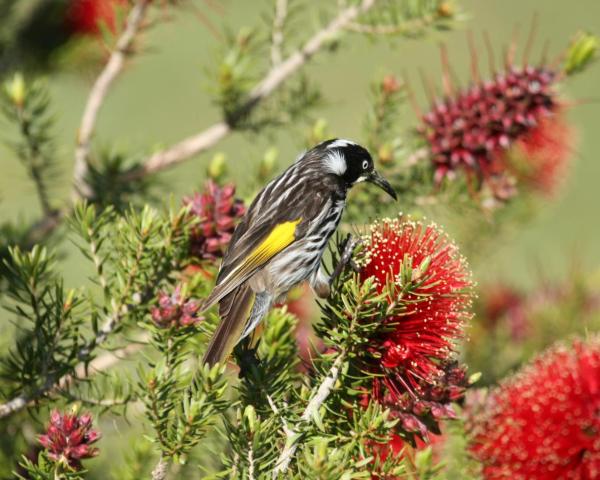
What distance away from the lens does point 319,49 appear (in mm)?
2637

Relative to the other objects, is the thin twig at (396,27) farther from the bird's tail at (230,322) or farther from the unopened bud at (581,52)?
the bird's tail at (230,322)

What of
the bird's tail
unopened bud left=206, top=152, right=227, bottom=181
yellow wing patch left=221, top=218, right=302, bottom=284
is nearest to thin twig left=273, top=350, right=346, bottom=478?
the bird's tail

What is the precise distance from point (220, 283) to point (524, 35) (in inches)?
598

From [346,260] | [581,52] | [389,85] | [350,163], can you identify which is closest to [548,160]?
[581,52]

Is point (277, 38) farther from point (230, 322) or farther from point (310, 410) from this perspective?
point (310, 410)

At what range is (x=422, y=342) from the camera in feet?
5.74

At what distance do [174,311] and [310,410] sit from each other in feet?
1.20

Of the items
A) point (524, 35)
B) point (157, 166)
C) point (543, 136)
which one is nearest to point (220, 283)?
point (157, 166)

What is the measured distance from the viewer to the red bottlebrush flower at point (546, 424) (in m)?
1.86

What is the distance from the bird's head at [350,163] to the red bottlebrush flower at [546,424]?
30.0 inches

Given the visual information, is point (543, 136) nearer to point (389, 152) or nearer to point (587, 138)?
point (389, 152)

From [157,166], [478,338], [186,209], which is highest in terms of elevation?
[186,209]

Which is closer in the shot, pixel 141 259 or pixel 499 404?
pixel 141 259

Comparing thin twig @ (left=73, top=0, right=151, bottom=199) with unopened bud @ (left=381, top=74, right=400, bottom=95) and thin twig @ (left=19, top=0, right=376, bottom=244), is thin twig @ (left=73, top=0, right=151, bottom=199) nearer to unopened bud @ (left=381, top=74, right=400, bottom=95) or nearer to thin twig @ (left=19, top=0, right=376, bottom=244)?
thin twig @ (left=19, top=0, right=376, bottom=244)
